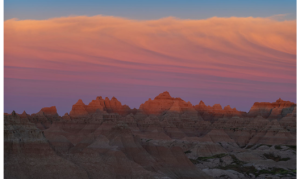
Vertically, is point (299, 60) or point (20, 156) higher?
point (299, 60)

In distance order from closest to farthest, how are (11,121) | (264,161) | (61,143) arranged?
(11,121)
(61,143)
(264,161)

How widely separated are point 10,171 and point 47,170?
7265 millimetres

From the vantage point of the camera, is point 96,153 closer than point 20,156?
No

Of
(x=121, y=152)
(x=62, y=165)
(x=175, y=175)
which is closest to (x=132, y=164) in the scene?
(x=121, y=152)

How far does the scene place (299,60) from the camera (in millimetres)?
52656

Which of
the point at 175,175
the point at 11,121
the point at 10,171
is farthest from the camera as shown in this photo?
the point at 175,175

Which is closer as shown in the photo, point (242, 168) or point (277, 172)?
point (277, 172)

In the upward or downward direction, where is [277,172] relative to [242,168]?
downward

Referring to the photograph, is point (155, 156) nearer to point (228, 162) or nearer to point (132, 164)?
point (132, 164)

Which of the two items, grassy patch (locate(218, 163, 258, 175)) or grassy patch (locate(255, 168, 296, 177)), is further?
grassy patch (locate(218, 163, 258, 175))

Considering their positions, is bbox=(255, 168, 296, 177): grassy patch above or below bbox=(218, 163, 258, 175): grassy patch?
below

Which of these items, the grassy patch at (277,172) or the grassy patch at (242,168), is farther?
the grassy patch at (242,168)

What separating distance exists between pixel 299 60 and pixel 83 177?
5731 centimetres

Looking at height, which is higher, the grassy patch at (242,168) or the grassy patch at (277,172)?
the grassy patch at (242,168)
